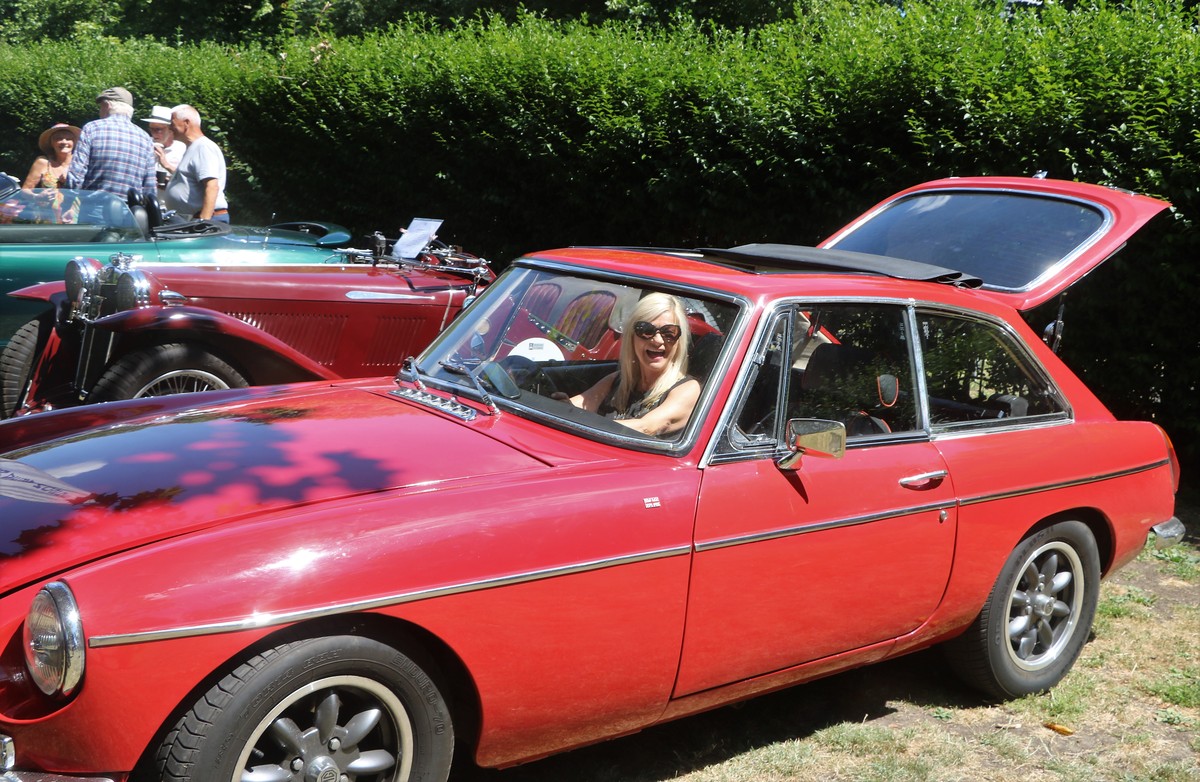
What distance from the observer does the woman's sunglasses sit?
12.6ft

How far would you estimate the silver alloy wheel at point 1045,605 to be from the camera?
439 cm

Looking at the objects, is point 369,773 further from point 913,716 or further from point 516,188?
point 516,188

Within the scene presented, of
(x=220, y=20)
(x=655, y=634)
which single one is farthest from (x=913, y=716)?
(x=220, y=20)

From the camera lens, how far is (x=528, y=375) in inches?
160

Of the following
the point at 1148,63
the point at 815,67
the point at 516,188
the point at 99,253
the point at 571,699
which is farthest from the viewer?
the point at 516,188

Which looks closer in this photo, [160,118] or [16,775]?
[16,775]

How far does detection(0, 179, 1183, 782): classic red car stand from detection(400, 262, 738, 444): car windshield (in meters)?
0.01

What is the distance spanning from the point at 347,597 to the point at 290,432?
990mm

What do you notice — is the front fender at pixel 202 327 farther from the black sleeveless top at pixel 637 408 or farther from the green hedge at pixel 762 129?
the green hedge at pixel 762 129

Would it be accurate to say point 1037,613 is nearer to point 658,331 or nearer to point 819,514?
point 819,514

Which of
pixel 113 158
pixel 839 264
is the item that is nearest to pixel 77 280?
pixel 113 158

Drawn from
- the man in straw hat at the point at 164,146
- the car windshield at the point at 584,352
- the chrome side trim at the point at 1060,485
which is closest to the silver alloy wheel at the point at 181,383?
the car windshield at the point at 584,352

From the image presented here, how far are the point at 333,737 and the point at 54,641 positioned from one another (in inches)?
27.2

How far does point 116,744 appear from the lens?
2.49 meters
